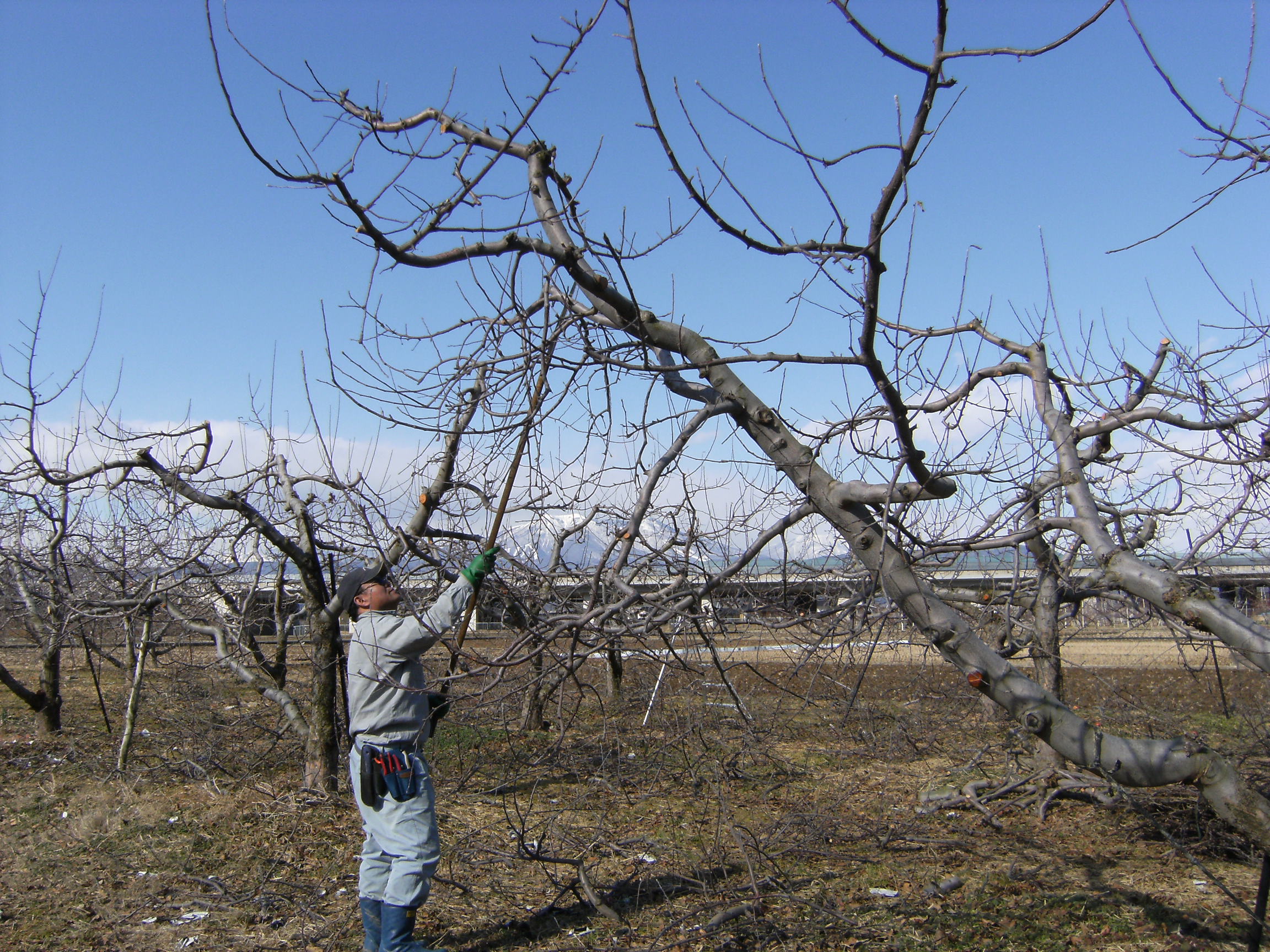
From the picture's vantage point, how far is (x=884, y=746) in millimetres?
8805

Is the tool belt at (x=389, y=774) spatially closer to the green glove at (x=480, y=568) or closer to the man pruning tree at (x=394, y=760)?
the man pruning tree at (x=394, y=760)

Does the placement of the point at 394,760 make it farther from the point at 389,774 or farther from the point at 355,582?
the point at 355,582

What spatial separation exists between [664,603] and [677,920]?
6.78 feet

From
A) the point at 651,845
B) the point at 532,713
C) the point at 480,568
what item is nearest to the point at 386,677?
the point at 480,568

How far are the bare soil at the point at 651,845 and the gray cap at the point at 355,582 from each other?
3.00 ft

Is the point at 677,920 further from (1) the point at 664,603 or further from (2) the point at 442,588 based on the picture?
(2) the point at 442,588

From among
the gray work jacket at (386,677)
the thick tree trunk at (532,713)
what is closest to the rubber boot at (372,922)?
the gray work jacket at (386,677)

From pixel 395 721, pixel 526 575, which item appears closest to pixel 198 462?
pixel 395 721

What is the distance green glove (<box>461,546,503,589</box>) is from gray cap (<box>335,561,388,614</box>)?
84cm

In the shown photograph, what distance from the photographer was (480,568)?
12.6 ft

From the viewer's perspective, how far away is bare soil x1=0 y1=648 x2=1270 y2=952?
4.49 m

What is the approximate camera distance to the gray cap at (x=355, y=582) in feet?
Answer: 15.7

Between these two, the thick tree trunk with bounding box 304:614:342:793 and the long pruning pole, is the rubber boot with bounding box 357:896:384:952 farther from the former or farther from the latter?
the thick tree trunk with bounding box 304:614:342:793

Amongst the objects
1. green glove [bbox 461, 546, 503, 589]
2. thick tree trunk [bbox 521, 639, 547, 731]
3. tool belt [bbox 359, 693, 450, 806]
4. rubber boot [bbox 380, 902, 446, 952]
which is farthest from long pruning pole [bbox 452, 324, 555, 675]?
thick tree trunk [bbox 521, 639, 547, 731]
